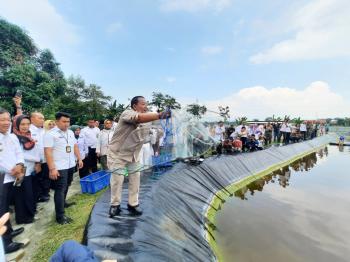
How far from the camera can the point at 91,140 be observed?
6.21 m

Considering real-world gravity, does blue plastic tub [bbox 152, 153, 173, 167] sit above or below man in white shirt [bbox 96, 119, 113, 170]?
below

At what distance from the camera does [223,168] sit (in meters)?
7.27

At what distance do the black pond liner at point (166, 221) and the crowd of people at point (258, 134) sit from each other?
9.88 feet

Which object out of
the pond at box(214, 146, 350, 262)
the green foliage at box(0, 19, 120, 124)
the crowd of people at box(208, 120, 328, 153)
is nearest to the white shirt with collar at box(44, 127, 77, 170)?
the pond at box(214, 146, 350, 262)

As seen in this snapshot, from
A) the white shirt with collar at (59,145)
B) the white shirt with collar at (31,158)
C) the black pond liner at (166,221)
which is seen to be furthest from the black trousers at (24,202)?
the black pond liner at (166,221)

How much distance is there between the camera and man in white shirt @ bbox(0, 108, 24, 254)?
9.35 feet

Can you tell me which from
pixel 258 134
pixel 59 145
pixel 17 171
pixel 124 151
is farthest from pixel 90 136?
Result: pixel 258 134

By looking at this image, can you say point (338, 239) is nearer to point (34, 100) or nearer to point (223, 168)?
point (223, 168)

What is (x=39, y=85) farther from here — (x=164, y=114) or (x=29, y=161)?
(x=164, y=114)

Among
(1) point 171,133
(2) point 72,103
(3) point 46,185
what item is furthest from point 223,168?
(2) point 72,103

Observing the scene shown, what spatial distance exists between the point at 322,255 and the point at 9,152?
4.81 metres

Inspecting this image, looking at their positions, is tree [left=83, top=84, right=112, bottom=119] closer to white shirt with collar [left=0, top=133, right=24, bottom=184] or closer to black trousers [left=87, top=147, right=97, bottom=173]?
black trousers [left=87, top=147, right=97, bottom=173]

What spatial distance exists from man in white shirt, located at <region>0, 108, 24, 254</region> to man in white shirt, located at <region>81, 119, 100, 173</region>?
10.0ft

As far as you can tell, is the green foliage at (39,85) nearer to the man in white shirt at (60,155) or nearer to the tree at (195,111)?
the tree at (195,111)
